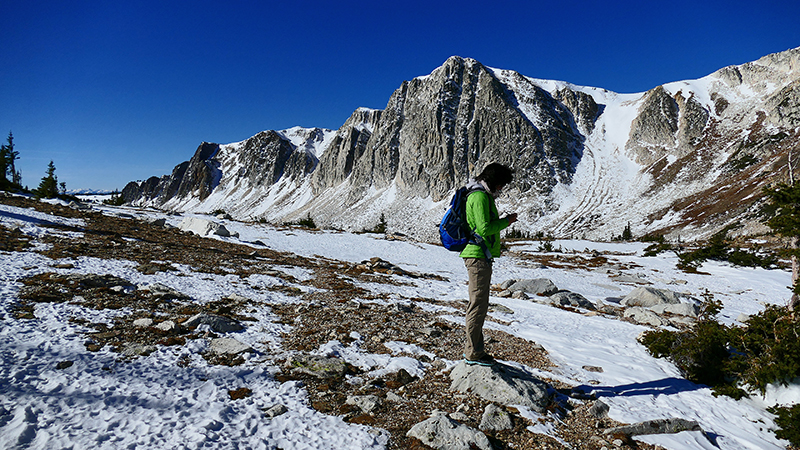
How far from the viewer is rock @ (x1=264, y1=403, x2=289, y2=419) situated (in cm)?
412

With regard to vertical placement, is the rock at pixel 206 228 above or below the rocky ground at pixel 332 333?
above

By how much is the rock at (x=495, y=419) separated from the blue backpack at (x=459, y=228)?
2.14 metres

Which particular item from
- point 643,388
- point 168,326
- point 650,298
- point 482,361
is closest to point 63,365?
point 168,326

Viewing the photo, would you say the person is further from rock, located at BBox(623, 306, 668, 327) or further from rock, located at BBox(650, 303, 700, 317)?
rock, located at BBox(650, 303, 700, 317)

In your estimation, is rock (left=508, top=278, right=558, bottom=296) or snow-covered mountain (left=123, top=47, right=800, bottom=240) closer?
rock (left=508, top=278, right=558, bottom=296)

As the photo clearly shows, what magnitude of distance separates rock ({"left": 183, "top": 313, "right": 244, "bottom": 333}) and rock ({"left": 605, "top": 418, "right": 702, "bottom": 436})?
20.9 feet

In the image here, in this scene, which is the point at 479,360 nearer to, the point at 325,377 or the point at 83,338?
the point at 325,377

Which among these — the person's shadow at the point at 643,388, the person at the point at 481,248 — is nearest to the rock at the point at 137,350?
the person at the point at 481,248

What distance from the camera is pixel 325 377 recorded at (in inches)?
207

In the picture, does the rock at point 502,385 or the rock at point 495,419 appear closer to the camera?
the rock at point 495,419

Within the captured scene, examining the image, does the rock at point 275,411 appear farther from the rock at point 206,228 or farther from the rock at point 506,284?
the rock at point 206,228

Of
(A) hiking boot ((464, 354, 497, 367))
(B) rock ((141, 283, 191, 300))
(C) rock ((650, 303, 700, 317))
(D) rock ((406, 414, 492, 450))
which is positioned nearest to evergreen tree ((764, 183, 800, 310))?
(A) hiking boot ((464, 354, 497, 367))

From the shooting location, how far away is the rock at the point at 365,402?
4.50 metres

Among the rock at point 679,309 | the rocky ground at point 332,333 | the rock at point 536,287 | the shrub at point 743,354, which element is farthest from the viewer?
the rock at point 536,287
